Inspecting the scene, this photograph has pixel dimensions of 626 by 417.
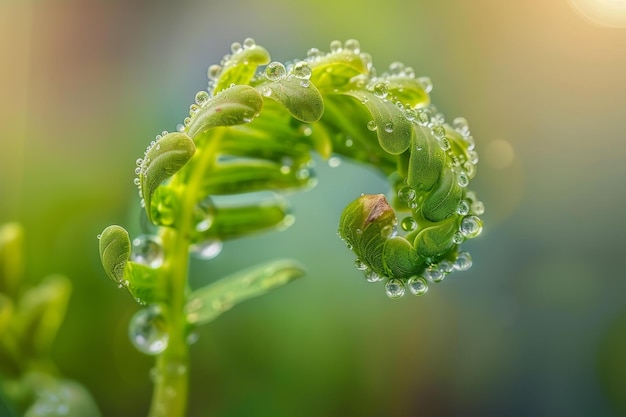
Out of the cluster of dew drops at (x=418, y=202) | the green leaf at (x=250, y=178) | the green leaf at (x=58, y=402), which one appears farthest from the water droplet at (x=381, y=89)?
the green leaf at (x=58, y=402)

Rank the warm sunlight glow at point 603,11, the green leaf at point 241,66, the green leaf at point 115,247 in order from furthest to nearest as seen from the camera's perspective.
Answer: the warm sunlight glow at point 603,11
the green leaf at point 241,66
the green leaf at point 115,247

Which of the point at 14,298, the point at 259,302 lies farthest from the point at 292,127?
the point at 259,302

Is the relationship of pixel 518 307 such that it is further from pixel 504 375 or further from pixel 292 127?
pixel 292 127

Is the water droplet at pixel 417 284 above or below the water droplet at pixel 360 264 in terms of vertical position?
below

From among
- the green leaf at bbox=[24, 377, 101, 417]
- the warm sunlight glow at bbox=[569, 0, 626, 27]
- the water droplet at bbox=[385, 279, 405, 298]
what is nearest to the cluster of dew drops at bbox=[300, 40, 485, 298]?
the water droplet at bbox=[385, 279, 405, 298]

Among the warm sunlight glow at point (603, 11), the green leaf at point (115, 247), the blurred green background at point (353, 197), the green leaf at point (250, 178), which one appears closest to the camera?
the green leaf at point (115, 247)

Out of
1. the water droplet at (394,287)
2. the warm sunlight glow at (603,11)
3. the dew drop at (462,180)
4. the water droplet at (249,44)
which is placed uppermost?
the warm sunlight glow at (603,11)

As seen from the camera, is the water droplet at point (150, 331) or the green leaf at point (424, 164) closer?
the green leaf at point (424, 164)

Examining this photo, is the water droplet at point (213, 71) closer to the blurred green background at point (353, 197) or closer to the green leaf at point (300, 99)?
the green leaf at point (300, 99)
